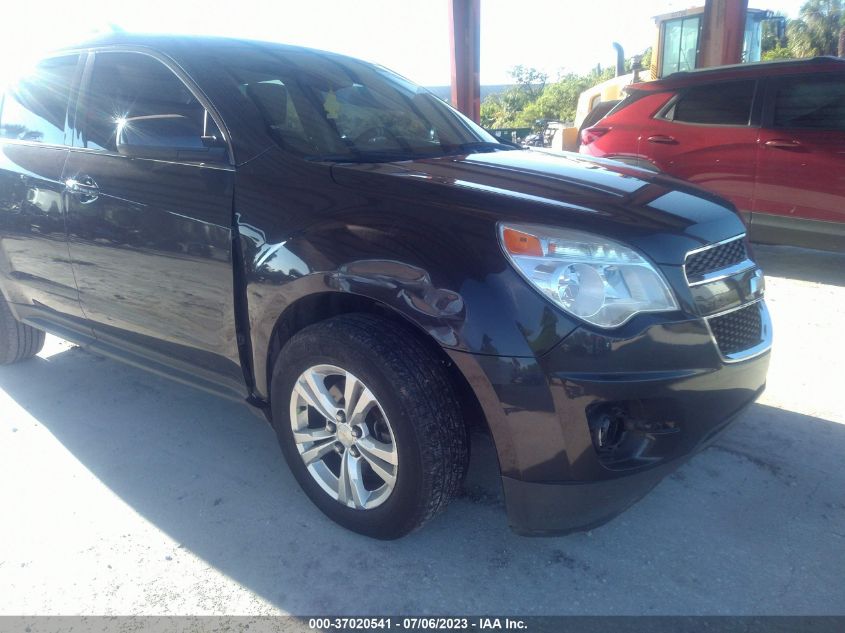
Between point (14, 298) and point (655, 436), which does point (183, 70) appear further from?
point (655, 436)

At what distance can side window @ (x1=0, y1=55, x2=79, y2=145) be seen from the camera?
10.8 feet

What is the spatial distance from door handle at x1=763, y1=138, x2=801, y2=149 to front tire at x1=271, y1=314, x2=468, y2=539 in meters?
4.59

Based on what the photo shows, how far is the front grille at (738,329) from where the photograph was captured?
7.02 feet

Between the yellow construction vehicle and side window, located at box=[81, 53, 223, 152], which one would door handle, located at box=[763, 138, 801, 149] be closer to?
the yellow construction vehicle

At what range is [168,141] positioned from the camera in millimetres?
2641

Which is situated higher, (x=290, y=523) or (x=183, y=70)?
(x=183, y=70)

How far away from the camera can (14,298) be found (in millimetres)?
3730

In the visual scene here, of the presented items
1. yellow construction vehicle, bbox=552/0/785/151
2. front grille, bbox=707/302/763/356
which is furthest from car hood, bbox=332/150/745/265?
yellow construction vehicle, bbox=552/0/785/151

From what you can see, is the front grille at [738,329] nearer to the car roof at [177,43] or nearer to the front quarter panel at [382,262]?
the front quarter panel at [382,262]

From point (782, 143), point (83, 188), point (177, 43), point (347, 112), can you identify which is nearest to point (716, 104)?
point (782, 143)

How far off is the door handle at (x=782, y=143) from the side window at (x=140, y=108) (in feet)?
15.3

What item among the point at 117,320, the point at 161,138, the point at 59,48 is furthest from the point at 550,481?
the point at 59,48

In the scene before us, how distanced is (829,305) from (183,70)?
4373 millimetres

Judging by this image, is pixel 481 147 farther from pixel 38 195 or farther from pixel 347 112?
pixel 38 195
